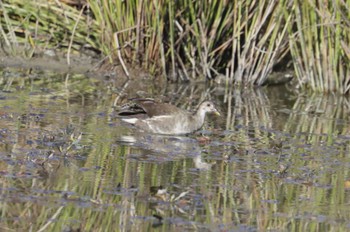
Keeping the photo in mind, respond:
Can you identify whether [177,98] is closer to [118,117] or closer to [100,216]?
[118,117]

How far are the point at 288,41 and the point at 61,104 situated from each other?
12.4ft

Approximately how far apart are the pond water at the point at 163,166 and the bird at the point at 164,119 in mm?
130

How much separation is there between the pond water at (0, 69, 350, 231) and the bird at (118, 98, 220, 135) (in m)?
0.13

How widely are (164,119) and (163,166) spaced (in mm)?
1703

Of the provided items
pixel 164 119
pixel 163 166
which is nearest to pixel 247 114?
pixel 164 119

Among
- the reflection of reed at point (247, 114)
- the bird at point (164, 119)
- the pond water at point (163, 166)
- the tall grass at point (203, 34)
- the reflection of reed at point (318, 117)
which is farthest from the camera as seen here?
the tall grass at point (203, 34)

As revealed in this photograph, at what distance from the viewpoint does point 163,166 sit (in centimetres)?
796

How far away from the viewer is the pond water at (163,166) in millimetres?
6461

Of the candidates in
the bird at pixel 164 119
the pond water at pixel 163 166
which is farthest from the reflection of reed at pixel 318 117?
the bird at pixel 164 119

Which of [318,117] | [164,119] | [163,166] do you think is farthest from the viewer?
[318,117]

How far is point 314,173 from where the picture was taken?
8.17 metres

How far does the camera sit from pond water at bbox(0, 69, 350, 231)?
6.46 meters

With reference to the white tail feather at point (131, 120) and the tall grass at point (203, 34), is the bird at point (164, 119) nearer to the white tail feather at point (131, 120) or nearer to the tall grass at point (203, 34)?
the white tail feather at point (131, 120)

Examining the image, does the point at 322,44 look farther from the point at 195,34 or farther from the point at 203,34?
the point at 195,34
